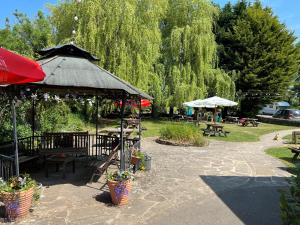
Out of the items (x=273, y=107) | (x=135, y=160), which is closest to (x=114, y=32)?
(x=135, y=160)

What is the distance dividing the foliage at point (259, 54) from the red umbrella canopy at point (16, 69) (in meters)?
32.0

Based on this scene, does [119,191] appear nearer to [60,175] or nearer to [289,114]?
[60,175]

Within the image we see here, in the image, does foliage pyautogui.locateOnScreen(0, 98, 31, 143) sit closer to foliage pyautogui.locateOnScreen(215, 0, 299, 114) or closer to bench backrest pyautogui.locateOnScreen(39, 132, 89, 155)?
bench backrest pyautogui.locateOnScreen(39, 132, 89, 155)

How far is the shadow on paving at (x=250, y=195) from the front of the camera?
6980 millimetres

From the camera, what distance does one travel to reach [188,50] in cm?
2927

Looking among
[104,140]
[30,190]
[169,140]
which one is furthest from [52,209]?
[169,140]

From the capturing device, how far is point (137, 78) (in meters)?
23.4

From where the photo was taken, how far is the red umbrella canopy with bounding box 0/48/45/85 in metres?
5.00

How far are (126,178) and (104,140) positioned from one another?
5081 mm

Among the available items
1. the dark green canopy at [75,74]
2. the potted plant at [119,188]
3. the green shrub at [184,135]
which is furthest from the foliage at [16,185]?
the green shrub at [184,135]

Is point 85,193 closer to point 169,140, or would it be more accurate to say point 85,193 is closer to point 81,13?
point 169,140

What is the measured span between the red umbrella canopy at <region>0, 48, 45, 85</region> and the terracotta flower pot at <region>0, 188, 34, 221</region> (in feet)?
7.31

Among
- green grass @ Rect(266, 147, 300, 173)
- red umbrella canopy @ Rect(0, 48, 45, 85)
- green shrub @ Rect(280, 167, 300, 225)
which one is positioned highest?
red umbrella canopy @ Rect(0, 48, 45, 85)

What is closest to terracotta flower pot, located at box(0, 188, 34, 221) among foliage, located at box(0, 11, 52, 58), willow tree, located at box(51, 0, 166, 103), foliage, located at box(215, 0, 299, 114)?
willow tree, located at box(51, 0, 166, 103)
